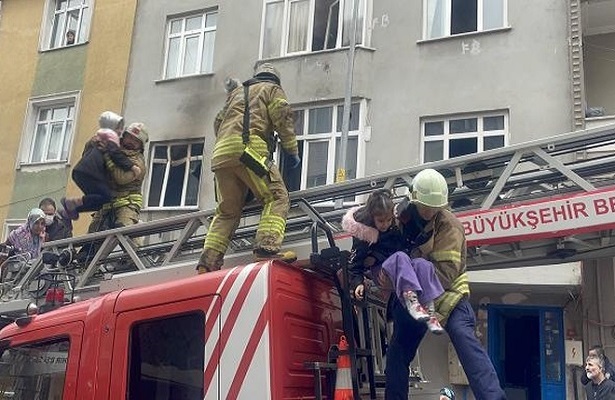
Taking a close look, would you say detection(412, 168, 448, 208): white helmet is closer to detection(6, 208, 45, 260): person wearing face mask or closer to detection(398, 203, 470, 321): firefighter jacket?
detection(398, 203, 470, 321): firefighter jacket

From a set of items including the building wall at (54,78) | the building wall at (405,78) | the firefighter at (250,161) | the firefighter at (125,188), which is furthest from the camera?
the building wall at (54,78)

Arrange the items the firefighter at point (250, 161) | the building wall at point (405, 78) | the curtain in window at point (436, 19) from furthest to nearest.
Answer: the curtain in window at point (436, 19) < the building wall at point (405, 78) < the firefighter at point (250, 161)

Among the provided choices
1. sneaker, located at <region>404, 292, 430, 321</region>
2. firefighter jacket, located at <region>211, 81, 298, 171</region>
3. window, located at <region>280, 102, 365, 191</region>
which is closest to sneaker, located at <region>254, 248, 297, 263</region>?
firefighter jacket, located at <region>211, 81, 298, 171</region>

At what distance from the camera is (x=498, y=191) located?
4.25 metres

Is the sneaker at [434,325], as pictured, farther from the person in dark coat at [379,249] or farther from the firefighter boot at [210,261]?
the firefighter boot at [210,261]

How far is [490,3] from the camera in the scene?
40.3ft

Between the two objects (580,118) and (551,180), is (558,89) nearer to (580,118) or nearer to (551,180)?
(580,118)

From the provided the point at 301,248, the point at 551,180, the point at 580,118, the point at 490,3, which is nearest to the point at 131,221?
the point at 301,248

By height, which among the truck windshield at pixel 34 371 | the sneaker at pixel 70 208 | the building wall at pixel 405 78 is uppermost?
the building wall at pixel 405 78

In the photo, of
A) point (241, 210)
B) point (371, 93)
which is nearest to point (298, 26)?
point (371, 93)

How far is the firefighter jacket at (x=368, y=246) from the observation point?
371 cm

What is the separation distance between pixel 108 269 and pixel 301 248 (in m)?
2.04

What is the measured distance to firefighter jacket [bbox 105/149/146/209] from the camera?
6.27 m

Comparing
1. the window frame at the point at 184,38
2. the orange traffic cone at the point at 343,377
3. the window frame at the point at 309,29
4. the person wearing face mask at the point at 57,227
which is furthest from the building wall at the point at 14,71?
the orange traffic cone at the point at 343,377
